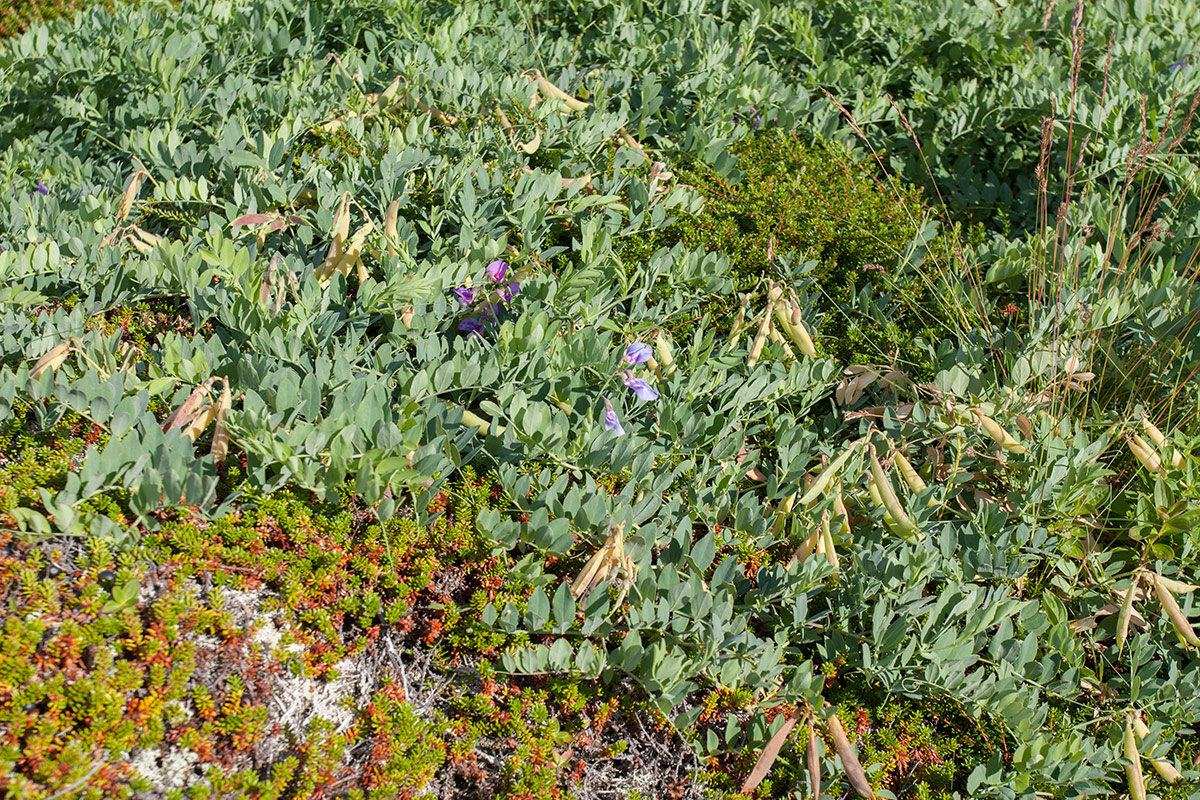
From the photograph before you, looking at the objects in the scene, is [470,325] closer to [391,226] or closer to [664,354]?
[391,226]

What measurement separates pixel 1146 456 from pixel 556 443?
1422 mm

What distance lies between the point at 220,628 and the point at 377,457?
1.28 feet

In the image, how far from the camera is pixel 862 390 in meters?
2.48

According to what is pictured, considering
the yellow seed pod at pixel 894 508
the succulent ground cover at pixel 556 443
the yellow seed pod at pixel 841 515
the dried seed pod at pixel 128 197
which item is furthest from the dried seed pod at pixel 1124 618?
the dried seed pod at pixel 128 197

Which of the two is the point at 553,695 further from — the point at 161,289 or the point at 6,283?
the point at 6,283

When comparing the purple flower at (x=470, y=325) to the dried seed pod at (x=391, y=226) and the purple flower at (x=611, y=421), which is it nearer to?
the dried seed pod at (x=391, y=226)

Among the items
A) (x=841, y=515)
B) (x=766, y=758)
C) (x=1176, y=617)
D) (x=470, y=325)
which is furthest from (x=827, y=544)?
(x=470, y=325)

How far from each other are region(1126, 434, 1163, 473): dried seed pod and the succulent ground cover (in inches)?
0.6

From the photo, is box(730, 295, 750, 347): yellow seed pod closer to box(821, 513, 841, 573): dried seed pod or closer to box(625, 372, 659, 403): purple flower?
box(625, 372, 659, 403): purple flower

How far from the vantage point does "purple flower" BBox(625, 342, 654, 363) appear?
2178 mm

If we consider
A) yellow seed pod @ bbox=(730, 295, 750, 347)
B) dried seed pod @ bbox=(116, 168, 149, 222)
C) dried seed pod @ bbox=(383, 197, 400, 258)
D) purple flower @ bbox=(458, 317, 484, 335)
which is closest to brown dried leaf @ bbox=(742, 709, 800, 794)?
yellow seed pod @ bbox=(730, 295, 750, 347)

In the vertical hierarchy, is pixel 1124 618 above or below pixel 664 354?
below

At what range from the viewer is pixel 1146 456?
7.03ft

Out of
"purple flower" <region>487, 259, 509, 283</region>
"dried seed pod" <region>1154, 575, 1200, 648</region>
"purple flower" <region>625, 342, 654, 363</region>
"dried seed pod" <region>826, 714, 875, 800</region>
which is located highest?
"purple flower" <region>487, 259, 509, 283</region>
